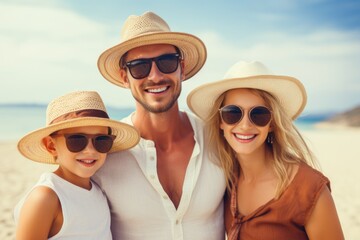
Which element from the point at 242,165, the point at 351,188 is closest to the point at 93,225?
the point at 242,165

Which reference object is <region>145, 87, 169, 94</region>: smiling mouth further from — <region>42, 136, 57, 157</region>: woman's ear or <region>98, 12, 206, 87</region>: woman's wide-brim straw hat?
<region>42, 136, 57, 157</region>: woman's ear

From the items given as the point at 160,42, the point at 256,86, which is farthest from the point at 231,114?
the point at 160,42

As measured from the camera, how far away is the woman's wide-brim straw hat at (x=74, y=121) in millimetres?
3123

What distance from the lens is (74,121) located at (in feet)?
10.1

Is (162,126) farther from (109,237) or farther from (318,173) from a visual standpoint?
(318,173)

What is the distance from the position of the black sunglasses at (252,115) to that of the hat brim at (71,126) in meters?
0.78

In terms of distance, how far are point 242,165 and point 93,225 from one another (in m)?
1.35

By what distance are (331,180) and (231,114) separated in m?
10.7

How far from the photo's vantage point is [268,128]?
3.53 metres

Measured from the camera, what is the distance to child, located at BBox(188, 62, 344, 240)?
321cm

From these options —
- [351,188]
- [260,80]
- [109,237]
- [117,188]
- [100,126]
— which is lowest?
[351,188]

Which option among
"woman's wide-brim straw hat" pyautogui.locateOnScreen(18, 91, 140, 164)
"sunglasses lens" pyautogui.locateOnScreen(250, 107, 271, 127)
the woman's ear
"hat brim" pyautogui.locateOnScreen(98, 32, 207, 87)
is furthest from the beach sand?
the woman's ear

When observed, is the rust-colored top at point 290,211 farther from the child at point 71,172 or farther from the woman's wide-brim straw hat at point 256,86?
the child at point 71,172

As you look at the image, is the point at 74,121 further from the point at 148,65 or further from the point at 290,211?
the point at 290,211
